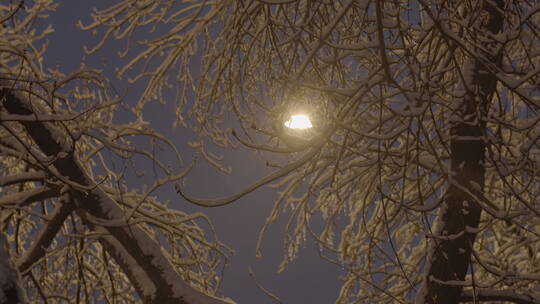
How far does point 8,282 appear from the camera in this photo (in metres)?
2.08

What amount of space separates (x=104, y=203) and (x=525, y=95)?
2670 mm

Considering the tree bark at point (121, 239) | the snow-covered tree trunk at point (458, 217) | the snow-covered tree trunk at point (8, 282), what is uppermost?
the snow-covered tree trunk at point (458, 217)

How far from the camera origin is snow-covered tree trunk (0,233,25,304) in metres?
2.06

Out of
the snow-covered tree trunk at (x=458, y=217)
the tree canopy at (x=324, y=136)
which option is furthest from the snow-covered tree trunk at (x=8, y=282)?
the snow-covered tree trunk at (x=458, y=217)

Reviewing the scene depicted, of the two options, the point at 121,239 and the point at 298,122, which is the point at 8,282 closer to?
the point at 121,239

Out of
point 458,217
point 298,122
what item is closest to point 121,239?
point 298,122

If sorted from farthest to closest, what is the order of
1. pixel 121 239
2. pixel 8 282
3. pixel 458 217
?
pixel 458 217
pixel 121 239
pixel 8 282

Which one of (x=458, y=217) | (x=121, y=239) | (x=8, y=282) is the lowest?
(x=8, y=282)

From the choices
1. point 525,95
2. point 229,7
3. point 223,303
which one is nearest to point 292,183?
point 229,7

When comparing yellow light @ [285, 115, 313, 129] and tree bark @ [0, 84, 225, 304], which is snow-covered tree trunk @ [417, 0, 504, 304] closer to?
yellow light @ [285, 115, 313, 129]

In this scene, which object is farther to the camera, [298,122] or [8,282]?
[298,122]

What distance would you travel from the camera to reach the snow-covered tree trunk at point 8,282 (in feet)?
6.75

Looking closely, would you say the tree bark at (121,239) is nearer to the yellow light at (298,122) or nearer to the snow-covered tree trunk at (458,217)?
the yellow light at (298,122)

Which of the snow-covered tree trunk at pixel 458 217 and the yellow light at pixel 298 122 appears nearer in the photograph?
the yellow light at pixel 298 122
